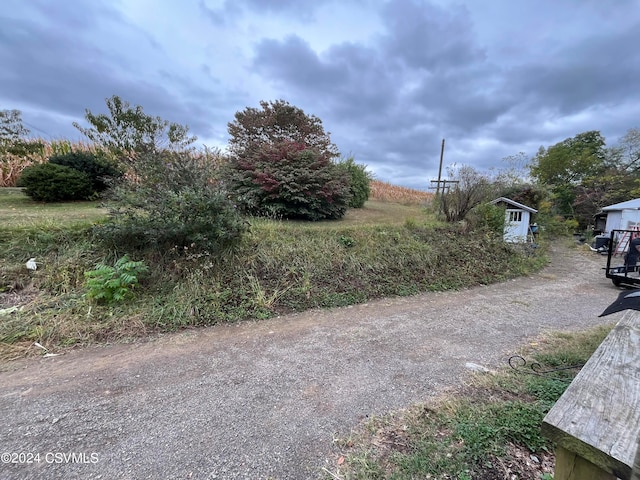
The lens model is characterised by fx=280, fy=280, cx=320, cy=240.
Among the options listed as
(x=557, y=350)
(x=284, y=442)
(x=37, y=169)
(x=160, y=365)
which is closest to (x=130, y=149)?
(x=37, y=169)

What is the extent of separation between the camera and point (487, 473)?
1452mm

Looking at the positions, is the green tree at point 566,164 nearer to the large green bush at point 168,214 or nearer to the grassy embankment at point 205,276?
the grassy embankment at point 205,276

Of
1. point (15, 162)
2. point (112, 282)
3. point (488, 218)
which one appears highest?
point (15, 162)

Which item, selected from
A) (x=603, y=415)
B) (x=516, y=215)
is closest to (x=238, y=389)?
(x=603, y=415)

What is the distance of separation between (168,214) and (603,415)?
439 cm

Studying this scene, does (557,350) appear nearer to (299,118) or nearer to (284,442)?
(284,442)

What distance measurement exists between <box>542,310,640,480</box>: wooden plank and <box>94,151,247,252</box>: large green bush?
383cm

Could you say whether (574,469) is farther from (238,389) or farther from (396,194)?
(396,194)

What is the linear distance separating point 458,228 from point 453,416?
6.03 meters

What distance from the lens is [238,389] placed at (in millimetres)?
2215

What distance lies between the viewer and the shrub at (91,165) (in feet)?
23.6

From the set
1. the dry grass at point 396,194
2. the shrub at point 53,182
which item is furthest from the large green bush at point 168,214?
the dry grass at point 396,194

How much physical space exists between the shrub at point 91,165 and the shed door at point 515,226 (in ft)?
34.8

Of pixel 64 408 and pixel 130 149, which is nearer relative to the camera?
pixel 64 408
